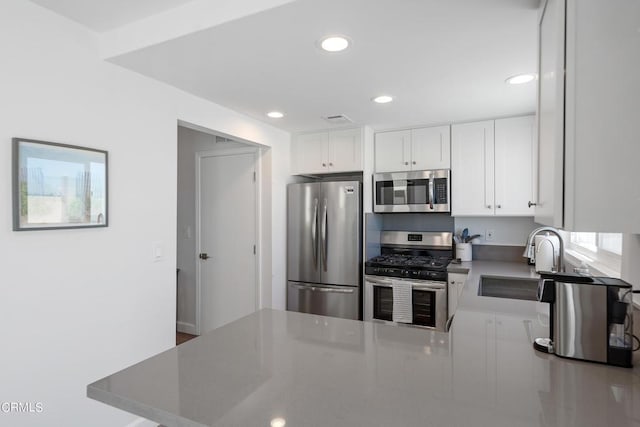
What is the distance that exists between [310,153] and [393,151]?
0.87 m

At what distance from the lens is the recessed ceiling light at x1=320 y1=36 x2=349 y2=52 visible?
1.70 metres

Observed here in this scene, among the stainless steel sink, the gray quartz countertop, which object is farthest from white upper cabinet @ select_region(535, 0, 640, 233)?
the stainless steel sink

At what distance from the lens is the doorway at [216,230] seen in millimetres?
3543

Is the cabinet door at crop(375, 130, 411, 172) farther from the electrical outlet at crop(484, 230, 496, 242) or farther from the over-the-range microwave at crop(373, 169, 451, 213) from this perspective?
the electrical outlet at crop(484, 230, 496, 242)

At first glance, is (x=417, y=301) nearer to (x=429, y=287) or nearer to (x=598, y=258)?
(x=429, y=287)

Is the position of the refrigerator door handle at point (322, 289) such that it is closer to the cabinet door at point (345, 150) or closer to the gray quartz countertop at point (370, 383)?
the cabinet door at point (345, 150)

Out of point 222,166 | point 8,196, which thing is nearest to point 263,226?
point 222,166

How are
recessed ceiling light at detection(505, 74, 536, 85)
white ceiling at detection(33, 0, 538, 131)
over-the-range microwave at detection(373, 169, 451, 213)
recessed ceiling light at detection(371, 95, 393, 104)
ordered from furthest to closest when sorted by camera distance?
over-the-range microwave at detection(373, 169, 451, 213) → recessed ceiling light at detection(371, 95, 393, 104) → recessed ceiling light at detection(505, 74, 536, 85) → white ceiling at detection(33, 0, 538, 131)

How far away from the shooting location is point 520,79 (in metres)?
2.20

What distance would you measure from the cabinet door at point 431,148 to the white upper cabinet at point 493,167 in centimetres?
6

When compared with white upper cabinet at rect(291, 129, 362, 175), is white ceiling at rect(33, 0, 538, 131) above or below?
above

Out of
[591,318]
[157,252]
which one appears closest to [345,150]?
[157,252]

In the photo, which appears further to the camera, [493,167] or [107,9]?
[493,167]
